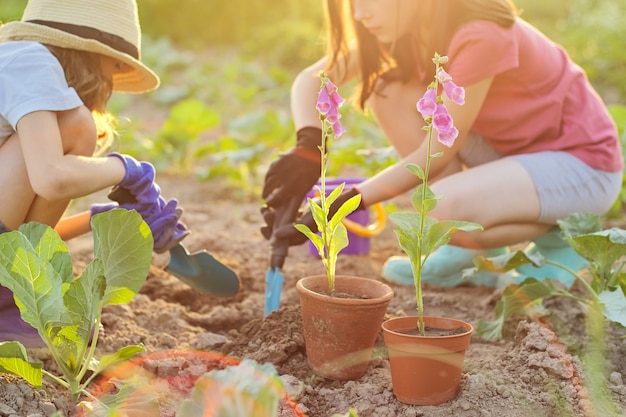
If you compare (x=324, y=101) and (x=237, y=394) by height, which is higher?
(x=324, y=101)

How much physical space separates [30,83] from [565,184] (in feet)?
5.39

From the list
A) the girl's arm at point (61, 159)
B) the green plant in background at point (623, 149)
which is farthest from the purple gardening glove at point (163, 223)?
the green plant in background at point (623, 149)

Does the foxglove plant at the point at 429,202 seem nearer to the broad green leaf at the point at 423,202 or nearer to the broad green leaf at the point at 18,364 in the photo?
the broad green leaf at the point at 423,202

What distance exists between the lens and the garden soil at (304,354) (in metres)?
1.59

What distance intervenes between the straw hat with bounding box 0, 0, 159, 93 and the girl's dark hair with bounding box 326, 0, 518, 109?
76 centimetres

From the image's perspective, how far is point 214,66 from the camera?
891cm

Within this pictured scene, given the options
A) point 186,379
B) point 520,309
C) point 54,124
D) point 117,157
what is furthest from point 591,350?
point 54,124

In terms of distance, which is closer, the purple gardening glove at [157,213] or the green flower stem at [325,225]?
the green flower stem at [325,225]

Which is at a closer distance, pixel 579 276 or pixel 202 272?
pixel 579 276

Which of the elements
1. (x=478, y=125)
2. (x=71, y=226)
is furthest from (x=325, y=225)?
(x=478, y=125)

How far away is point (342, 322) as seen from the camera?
1.62m

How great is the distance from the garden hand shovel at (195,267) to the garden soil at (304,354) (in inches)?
3.7

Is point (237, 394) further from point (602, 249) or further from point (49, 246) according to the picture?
point (602, 249)

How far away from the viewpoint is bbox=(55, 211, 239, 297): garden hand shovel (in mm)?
2193
